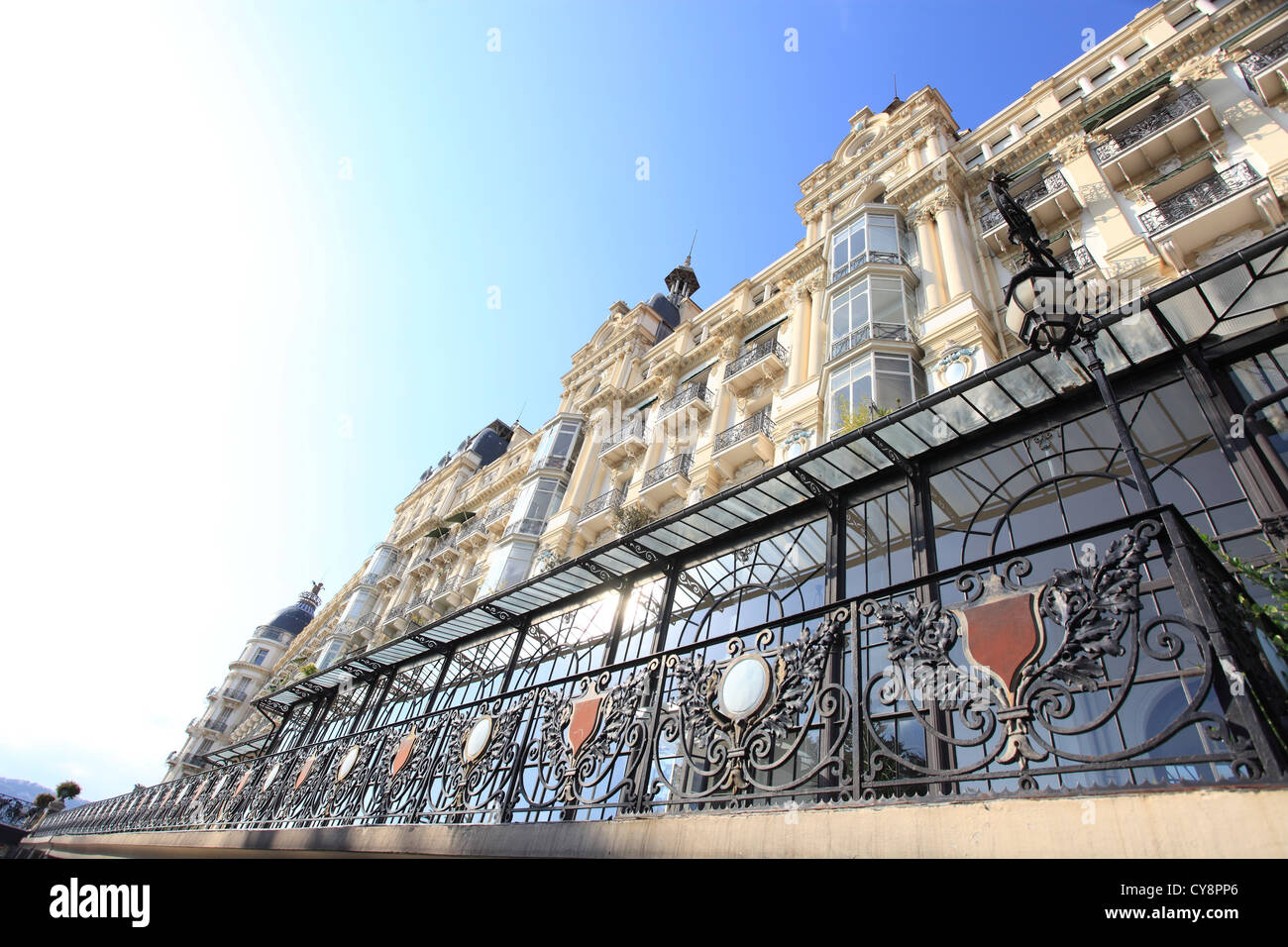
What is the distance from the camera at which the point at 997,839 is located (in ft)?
9.12

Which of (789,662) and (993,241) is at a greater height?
(993,241)

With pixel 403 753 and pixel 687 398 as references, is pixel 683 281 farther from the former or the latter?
pixel 403 753

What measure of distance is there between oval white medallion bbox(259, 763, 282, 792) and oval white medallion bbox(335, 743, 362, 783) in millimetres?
3224

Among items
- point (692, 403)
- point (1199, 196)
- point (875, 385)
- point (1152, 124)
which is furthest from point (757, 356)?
point (1199, 196)

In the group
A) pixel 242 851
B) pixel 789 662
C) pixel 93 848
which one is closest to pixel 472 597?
pixel 93 848

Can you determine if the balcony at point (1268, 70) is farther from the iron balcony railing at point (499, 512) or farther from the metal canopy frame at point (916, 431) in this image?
the iron balcony railing at point (499, 512)

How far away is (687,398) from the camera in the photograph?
69.5ft

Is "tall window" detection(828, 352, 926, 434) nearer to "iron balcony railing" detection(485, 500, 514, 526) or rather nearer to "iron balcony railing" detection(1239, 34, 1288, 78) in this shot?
"iron balcony railing" detection(1239, 34, 1288, 78)

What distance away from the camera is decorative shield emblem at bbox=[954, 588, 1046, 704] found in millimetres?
3252

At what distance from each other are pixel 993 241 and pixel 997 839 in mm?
16064

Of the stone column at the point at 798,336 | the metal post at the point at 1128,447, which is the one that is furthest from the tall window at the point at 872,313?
the metal post at the point at 1128,447

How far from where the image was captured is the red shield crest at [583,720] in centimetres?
549

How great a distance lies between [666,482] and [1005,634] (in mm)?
15561
